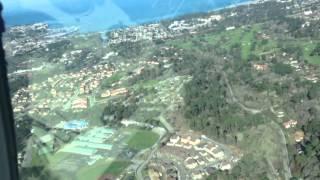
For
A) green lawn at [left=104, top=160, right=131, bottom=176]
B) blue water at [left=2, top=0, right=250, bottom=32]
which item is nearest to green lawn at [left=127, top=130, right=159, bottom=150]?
green lawn at [left=104, top=160, right=131, bottom=176]

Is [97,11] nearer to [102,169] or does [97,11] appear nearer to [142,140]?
[142,140]

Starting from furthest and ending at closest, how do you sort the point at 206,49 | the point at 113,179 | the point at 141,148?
the point at 206,49
the point at 141,148
the point at 113,179

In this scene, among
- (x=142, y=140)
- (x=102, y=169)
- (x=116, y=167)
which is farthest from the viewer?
(x=142, y=140)

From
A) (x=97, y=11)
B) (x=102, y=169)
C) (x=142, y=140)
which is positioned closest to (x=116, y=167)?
(x=102, y=169)

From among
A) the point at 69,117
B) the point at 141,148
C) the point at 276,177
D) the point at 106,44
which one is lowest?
the point at 276,177

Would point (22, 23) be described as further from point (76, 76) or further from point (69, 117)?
point (76, 76)

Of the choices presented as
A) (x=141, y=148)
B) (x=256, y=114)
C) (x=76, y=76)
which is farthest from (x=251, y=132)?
(x=76, y=76)
